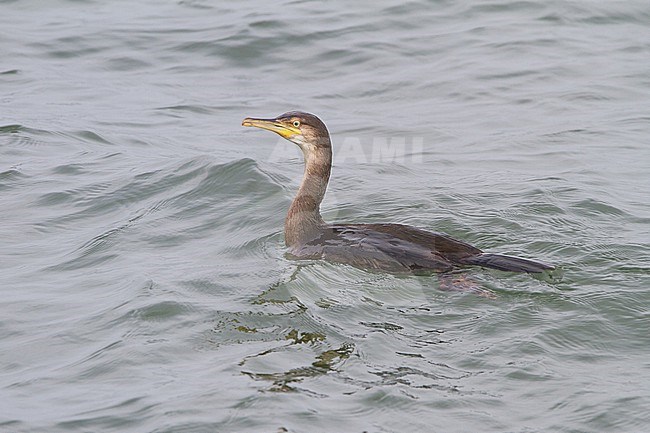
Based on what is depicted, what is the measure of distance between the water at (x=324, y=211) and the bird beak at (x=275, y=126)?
0.91 m

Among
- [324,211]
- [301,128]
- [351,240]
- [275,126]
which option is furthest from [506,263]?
[324,211]

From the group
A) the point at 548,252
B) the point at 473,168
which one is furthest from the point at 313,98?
the point at 548,252

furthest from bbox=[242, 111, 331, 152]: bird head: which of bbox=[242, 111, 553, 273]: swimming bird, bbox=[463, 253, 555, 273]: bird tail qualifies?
bbox=[463, 253, 555, 273]: bird tail

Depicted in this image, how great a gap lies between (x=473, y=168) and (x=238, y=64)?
490 centimetres

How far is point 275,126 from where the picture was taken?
31.1 feet

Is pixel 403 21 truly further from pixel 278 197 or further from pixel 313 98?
pixel 278 197

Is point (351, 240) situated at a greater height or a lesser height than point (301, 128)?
lesser

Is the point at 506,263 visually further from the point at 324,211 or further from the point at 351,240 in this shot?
the point at 324,211

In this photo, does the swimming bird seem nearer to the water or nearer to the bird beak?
the bird beak

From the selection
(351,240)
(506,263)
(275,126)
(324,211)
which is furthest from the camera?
(324,211)

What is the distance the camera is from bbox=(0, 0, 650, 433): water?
22.1 ft

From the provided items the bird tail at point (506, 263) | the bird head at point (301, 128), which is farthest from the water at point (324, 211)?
the bird head at point (301, 128)

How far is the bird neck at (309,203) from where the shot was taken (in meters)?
9.33

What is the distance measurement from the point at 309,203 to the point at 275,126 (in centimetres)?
67
